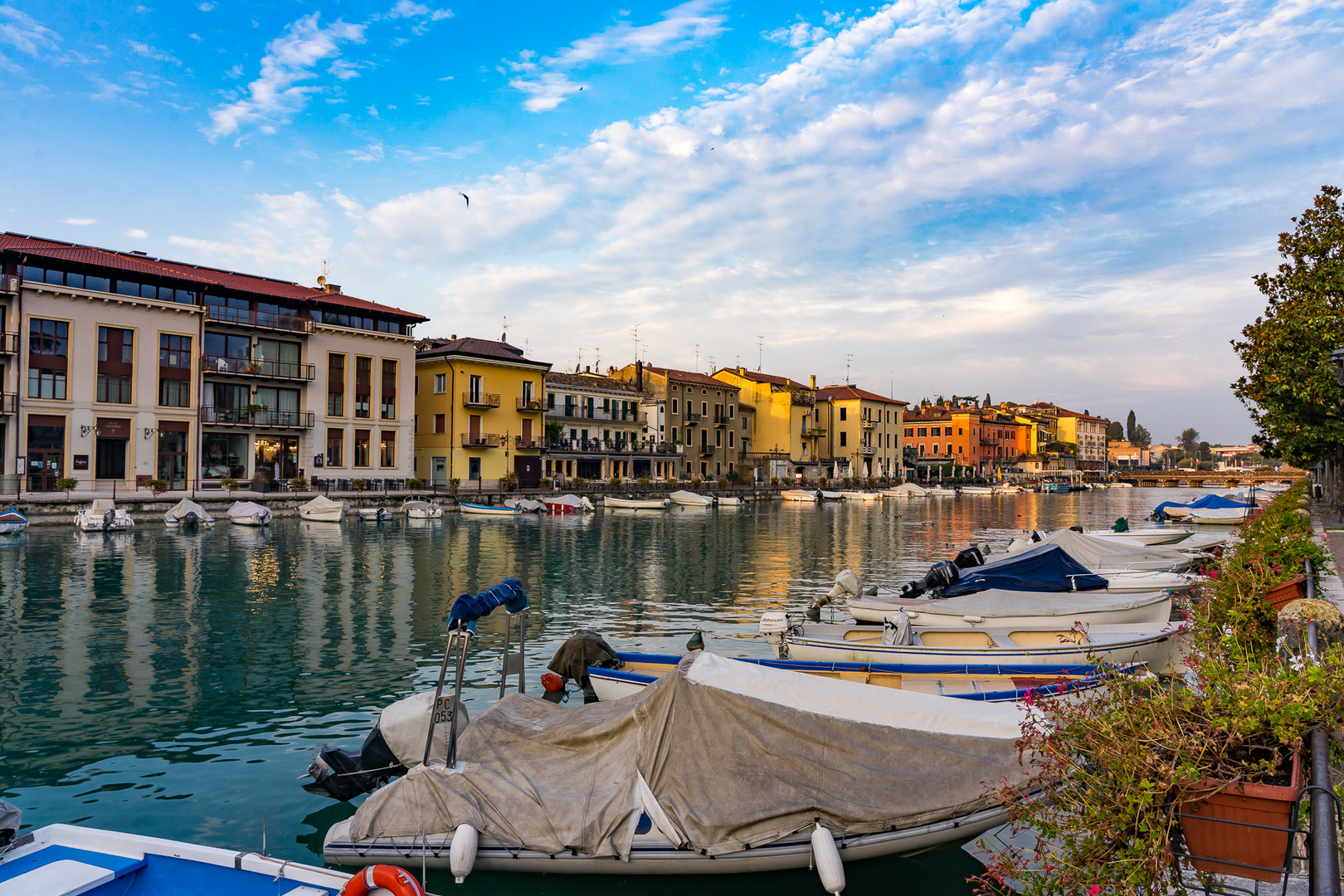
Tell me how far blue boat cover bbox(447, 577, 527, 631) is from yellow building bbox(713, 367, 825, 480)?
85.9m

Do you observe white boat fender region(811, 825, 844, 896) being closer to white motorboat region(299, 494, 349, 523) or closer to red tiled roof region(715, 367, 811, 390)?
white motorboat region(299, 494, 349, 523)

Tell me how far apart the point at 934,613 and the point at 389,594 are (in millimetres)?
14876

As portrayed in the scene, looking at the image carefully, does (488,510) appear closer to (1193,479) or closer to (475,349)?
(475,349)

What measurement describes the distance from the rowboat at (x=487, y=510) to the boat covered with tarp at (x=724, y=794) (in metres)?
46.6

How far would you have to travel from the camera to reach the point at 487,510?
53625 mm

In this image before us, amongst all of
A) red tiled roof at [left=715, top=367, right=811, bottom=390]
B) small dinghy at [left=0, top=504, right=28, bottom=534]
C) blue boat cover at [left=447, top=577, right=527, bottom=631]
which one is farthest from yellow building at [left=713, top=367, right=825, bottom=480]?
blue boat cover at [left=447, top=577, right=527, bottom=631]

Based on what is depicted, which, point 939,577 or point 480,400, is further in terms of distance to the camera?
point 480,400

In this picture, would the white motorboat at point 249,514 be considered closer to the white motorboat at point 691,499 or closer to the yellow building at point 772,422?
the white motorboat at point 691,499

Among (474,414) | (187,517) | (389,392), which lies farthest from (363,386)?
(187,517)

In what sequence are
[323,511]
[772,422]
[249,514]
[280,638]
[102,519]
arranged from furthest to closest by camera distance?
[772,422]
[323,511]
[249,514]
[102,519]
[280,638]

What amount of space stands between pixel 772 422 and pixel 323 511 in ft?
203

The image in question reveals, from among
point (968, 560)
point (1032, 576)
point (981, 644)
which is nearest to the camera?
point (981, 644)

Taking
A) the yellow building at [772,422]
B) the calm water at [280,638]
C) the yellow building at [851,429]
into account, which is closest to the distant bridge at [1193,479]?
the yellow building at [851,429]

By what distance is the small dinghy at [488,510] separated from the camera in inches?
2093
